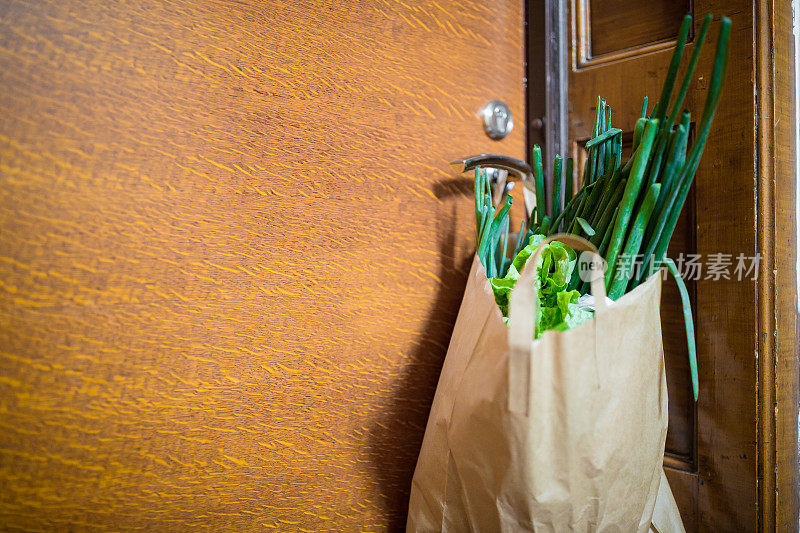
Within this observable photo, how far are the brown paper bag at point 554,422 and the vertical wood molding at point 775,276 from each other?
217mm

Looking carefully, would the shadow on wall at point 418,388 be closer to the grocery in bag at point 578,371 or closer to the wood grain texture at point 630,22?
the grocery in bag at point 578,371

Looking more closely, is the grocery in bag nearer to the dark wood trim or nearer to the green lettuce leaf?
the green lettuce leaf

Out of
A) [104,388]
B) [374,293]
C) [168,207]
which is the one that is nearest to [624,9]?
[374,293]

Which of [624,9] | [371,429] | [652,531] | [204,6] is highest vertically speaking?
[624,9]

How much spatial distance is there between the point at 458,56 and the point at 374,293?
0.42 metres

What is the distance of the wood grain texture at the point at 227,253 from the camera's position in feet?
1.60

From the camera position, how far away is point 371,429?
0.71m

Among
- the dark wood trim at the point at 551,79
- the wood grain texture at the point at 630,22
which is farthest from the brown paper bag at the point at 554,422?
the wood grain texture at the point at 630,22

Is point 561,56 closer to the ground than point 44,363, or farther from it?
farther from it

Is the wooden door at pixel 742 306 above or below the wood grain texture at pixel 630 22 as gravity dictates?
below

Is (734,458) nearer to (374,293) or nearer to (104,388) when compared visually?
(374,293)

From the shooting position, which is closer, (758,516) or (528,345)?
(528,345)

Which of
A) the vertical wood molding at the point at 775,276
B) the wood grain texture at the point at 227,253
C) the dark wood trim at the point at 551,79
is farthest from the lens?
the dark wood trim at the point at 551,79

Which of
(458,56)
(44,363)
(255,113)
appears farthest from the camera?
(458,56)
